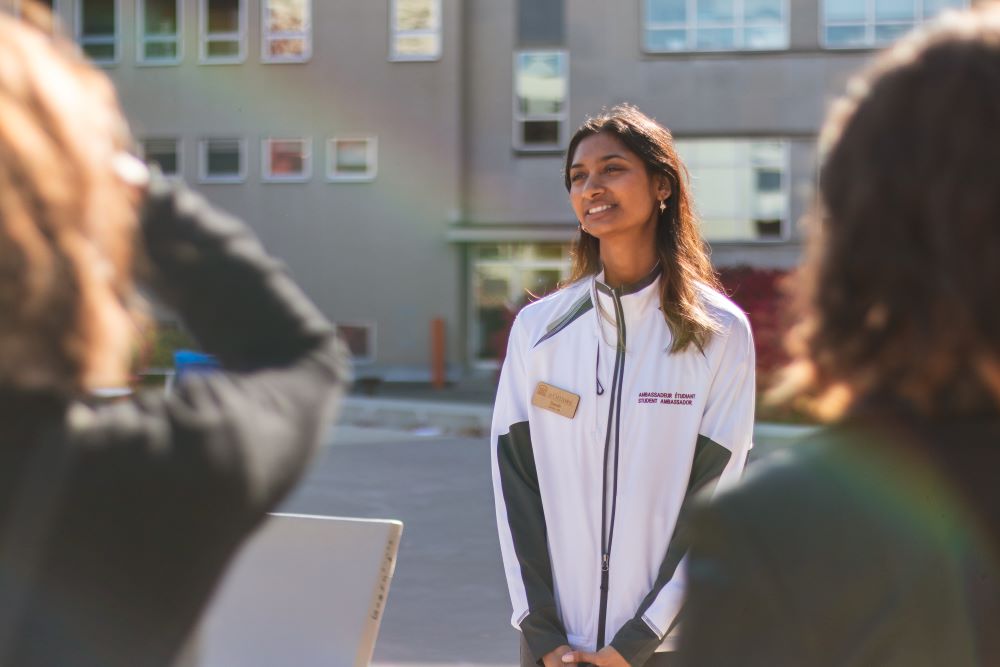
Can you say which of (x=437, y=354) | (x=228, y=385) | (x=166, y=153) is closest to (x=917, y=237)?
(x=228, y=385)

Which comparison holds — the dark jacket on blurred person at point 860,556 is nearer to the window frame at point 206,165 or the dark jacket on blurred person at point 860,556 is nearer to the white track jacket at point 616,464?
the white track jacket at point 616,464

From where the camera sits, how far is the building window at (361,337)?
91.9 feet

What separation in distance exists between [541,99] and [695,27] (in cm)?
360

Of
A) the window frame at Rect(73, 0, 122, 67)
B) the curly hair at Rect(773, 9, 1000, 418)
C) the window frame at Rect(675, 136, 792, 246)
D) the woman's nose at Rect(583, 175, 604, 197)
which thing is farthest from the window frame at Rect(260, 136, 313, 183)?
the curly hair at Rect(773, 9, 1000, 418)

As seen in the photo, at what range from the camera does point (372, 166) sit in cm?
2820

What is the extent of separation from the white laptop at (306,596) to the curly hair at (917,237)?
2.08 metres

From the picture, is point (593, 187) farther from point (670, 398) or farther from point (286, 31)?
point (286, 31)

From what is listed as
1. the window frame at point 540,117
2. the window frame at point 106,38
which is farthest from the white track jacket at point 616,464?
the window frame at point 106,38

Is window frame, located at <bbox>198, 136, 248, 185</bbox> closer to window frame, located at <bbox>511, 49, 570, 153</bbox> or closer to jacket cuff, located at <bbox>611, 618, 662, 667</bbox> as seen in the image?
window frame, located at <bbox>511, 49, 570, 153</bbox>

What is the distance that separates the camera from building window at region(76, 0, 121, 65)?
2967cm

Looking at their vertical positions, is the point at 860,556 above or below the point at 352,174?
below

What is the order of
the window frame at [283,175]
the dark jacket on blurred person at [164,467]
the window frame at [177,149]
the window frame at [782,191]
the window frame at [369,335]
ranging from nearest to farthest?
the dark jacket on blurred person at [164,467] < the window frame at [782,191] < the window frame at [369,335] < the window frame at [283,175] < the window frame at [177,149]

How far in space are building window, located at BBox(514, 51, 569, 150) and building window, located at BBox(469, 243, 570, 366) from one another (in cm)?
225

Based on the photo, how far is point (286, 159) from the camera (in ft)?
93.7
